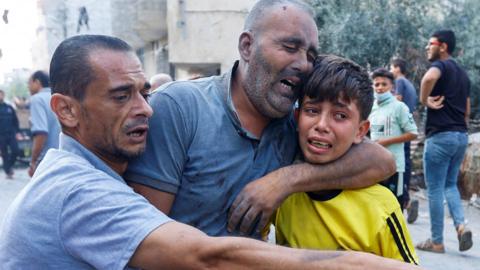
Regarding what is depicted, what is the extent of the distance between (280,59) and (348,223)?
63 centimetres

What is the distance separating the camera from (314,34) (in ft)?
6.58

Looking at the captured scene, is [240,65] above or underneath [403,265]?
above

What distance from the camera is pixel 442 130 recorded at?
5105mm

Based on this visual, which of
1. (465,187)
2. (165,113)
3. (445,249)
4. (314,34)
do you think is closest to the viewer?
(165,113)

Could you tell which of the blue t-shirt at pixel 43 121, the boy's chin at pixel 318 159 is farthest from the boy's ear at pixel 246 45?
the blue t-shirt at pixel 43 121

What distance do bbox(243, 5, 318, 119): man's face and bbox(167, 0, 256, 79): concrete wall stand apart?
27.4 feet

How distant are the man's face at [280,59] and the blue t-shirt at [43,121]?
4386 mm

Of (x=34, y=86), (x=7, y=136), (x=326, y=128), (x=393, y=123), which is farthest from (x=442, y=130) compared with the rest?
(x=7, y=136)

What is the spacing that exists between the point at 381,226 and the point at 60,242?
3.52 feet

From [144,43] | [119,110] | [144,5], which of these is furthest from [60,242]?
[144,43]

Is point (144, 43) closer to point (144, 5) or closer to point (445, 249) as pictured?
point (144, 5)

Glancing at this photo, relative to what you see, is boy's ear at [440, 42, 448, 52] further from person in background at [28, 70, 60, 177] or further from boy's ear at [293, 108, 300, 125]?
person in background at [28, 70, 60, 177]

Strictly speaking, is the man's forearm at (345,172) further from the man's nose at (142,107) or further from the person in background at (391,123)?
the person in background at (391,123)

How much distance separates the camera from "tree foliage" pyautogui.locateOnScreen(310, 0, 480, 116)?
1016 cm
